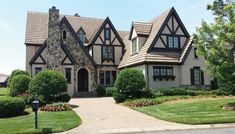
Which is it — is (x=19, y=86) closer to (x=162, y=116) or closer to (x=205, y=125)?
(x=162, y=116)

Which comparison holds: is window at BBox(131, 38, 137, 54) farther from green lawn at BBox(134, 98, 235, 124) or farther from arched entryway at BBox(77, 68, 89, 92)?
green lawn at BBox(134, 98, 235, 124)

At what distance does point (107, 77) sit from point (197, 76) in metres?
11.7

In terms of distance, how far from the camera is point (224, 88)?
28.3 meters

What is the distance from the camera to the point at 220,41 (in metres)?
19.0

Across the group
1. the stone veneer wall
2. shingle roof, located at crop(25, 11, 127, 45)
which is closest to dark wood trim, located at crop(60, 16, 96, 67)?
the stone veneer wall

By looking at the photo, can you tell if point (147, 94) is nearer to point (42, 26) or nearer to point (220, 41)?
point (220, 41)

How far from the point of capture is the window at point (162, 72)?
1144 inches

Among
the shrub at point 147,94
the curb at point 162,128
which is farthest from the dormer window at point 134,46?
the curb at point 162,128

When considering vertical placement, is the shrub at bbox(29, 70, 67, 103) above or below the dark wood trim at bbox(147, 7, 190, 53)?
below

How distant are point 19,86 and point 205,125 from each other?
2007cm

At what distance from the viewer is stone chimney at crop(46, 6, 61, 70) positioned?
30.5m

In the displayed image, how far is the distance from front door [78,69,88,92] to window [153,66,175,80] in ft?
33.1

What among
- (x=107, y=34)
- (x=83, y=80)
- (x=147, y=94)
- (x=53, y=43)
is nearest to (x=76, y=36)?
(x=53, y=43)

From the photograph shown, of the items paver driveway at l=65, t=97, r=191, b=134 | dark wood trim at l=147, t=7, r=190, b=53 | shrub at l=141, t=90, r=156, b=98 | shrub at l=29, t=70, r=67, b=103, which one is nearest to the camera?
paver driveway at l=65, t=97, r=191, b=134
